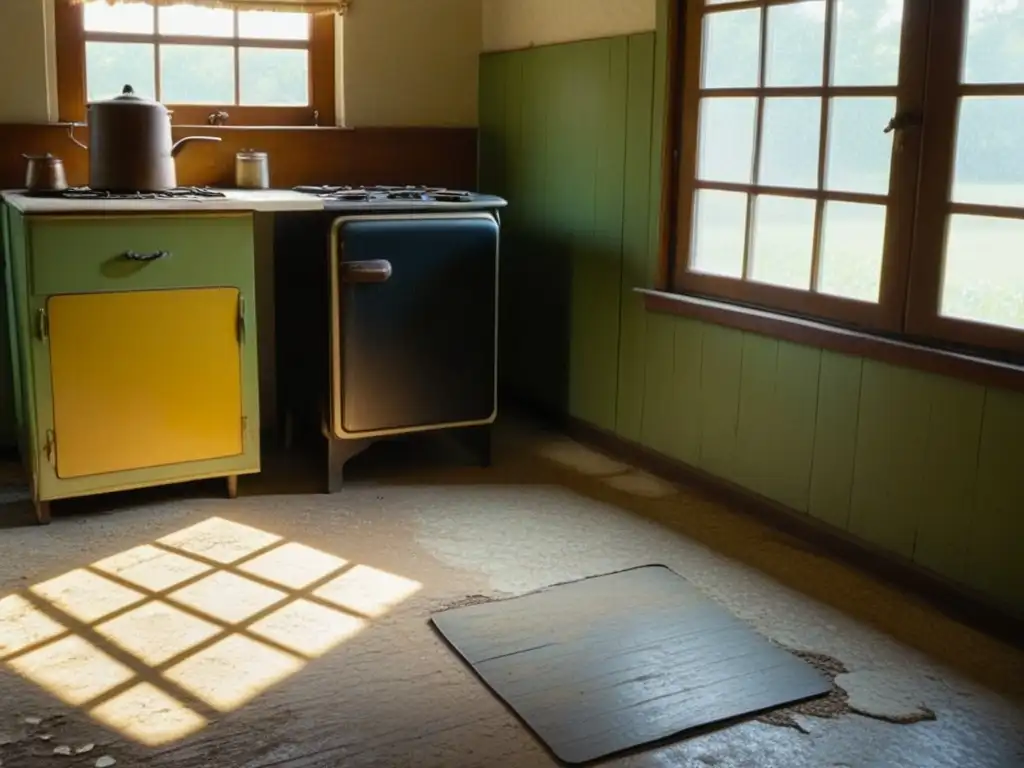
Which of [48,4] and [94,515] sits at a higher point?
[48,4]

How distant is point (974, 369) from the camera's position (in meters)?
2.32

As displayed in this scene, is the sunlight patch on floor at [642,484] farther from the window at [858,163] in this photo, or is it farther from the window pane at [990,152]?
the window pane at [990,152]

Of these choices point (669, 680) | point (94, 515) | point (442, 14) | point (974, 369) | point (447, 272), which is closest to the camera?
point (669, 680)

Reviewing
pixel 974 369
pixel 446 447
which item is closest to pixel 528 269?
pixel 446 447

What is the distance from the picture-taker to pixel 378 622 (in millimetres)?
2363

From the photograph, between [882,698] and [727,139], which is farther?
[727,139]

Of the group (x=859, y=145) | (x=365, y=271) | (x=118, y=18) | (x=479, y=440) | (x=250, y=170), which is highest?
(x=118, y=18)

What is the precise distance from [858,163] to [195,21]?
86.2 inches

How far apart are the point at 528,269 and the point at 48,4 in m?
1.75

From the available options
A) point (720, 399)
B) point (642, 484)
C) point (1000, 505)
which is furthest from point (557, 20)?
point (1000, 505)

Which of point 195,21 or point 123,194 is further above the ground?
point 195,21

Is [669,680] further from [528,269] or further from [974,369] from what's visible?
[528,269]

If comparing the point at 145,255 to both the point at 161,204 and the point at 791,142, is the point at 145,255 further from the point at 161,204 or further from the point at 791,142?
the point at 791,142

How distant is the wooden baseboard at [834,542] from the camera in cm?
237
